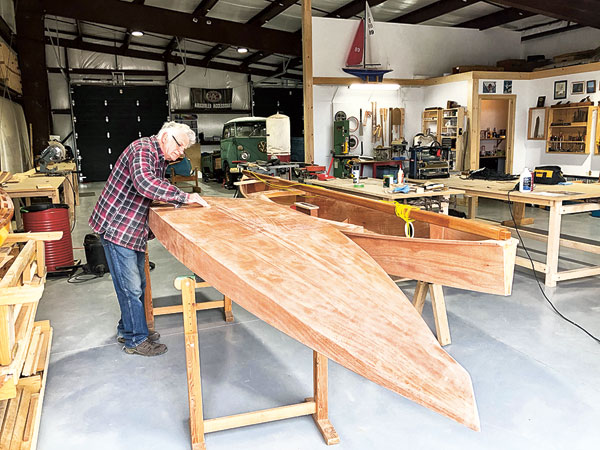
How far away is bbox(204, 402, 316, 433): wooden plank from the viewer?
232 cm

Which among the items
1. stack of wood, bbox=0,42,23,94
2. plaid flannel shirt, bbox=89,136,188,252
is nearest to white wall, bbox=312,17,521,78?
stack of wood, bbox=0,42,23,94

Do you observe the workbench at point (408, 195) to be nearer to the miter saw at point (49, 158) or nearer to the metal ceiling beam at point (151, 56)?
the miter saw at point (49, 158)

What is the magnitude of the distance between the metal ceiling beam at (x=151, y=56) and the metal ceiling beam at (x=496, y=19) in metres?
8.21

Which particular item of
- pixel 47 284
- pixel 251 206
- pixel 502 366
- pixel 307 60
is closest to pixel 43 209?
pixel 47 284

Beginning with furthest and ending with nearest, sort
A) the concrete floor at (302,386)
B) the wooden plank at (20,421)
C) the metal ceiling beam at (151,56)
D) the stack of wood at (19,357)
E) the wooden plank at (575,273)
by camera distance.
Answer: the metal ceiling beam at (151,56), the wooden plank at (575,273), the concrete floor at (302,386), the wooden plank at (20,421), the stack of wood at (19,357)

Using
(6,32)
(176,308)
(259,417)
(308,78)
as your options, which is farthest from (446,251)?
(6,32)

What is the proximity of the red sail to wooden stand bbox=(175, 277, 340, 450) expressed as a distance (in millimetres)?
7587

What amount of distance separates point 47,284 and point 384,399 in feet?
12.1

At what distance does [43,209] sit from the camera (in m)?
4.91

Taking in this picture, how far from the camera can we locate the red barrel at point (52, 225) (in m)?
4.89

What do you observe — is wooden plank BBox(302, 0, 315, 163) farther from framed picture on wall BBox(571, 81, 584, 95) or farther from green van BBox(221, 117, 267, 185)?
framed picture on wall BBox(571, 81, 584, 95)

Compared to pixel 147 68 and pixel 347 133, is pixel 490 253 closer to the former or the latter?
pixel 347 133

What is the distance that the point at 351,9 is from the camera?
9.87m

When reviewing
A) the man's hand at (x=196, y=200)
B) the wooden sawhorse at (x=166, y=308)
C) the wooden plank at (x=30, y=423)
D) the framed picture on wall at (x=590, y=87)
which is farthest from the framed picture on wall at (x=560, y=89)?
the wooden plank at (x=30, y=423)
